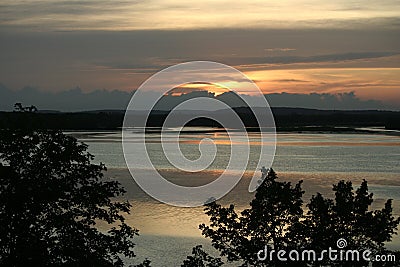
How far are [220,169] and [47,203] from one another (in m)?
40.9

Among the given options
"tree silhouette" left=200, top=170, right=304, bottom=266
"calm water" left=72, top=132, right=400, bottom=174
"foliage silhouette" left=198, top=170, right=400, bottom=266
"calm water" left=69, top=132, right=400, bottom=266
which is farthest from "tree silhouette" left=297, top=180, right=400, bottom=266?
"calm water" left=72, top=132, right=400, bottom=174

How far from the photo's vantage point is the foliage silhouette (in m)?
11.0

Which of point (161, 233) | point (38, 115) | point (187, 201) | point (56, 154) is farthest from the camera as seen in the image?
point (187, 201)

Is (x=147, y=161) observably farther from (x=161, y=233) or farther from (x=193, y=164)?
(x=161, y=233)

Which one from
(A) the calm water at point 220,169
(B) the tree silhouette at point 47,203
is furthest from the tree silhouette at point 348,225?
(A) the calm water at point 220,169

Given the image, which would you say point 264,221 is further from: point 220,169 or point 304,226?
point 220,169

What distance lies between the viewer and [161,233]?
80.9 ft

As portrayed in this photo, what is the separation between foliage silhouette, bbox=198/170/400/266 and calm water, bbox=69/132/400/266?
940cm

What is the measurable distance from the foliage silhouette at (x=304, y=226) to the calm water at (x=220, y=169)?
9.40m

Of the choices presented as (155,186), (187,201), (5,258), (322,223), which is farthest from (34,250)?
(155,186)

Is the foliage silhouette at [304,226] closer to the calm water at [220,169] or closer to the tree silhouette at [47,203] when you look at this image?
the tree silhouette at [47,203]

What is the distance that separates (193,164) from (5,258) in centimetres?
4714

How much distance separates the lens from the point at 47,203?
1041 cm

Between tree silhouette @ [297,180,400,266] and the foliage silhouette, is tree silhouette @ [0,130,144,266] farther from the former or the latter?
tree silhouette @ [297,180,400,266]
